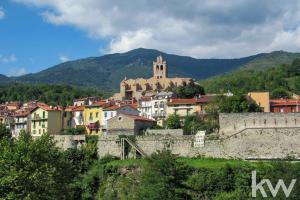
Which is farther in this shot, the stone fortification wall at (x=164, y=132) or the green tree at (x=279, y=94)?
the green tree at (x=279, y=94)

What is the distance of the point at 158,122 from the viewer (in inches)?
2990

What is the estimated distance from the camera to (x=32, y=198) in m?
35.8

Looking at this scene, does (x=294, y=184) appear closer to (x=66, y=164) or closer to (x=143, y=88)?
(x=66, y=164)

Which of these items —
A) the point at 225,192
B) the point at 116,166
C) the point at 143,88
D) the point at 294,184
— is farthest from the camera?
the point at 143,88

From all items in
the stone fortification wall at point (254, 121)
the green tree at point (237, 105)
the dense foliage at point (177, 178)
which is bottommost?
the dense foliage at point (177, 178)

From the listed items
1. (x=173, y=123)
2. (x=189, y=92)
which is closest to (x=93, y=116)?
(x=173, y=123)

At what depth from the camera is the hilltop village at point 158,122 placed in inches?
2114

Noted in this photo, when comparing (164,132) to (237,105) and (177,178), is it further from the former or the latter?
(177,178)

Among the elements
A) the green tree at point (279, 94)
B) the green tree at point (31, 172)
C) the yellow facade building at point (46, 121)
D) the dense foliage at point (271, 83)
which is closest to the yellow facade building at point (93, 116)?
the yellow facade building at point (46, 121)

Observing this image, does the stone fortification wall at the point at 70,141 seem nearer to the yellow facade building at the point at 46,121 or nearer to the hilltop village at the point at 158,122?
the hilltop village at the point at 158,122

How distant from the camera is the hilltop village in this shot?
176ft

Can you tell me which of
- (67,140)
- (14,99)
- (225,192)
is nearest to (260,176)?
(225,192)

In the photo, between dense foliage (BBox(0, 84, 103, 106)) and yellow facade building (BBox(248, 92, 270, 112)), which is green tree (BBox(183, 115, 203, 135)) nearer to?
yellow facade building (BBox(248, 92, 270, 112))

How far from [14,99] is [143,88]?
133 ft
